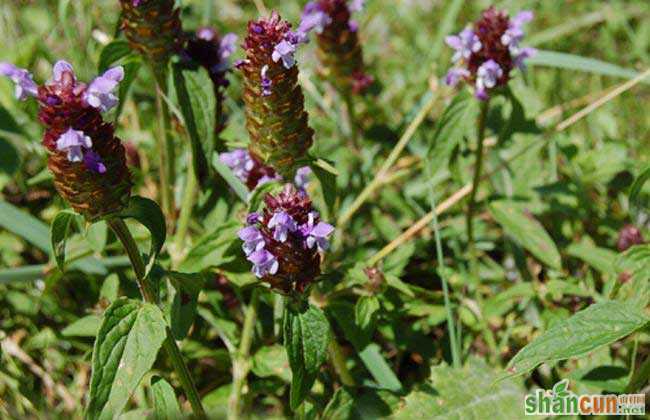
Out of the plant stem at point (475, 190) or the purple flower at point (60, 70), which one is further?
the plant stem at point (475, 190)

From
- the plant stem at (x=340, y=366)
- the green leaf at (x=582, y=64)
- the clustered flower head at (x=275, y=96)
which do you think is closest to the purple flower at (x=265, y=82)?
the clustered flower head at (x=275, y=96)

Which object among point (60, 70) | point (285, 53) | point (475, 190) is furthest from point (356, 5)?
point (60, 70)

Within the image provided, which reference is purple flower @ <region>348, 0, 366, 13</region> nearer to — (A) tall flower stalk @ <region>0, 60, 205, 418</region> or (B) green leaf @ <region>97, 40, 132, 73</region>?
(B) green leaf @ <region>97, 40, 132, 73</region>

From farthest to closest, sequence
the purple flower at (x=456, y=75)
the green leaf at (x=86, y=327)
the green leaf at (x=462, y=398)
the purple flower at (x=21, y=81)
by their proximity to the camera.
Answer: the purple flower at (x=456, y=75), the green leaf at (x=86, y=327), the green leaf at (x=462, y=398), the purple flower at (x=21, y=81)

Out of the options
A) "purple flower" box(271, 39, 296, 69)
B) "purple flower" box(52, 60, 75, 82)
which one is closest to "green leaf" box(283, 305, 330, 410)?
"purple flower" box(271, 39, 296, 69)

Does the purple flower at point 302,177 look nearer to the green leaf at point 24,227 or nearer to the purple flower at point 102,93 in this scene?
the purple flower at point 102,93

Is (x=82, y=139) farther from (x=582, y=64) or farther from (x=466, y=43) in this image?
(x=582, y=64)

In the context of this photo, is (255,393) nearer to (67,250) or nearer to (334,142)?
(67,250)
